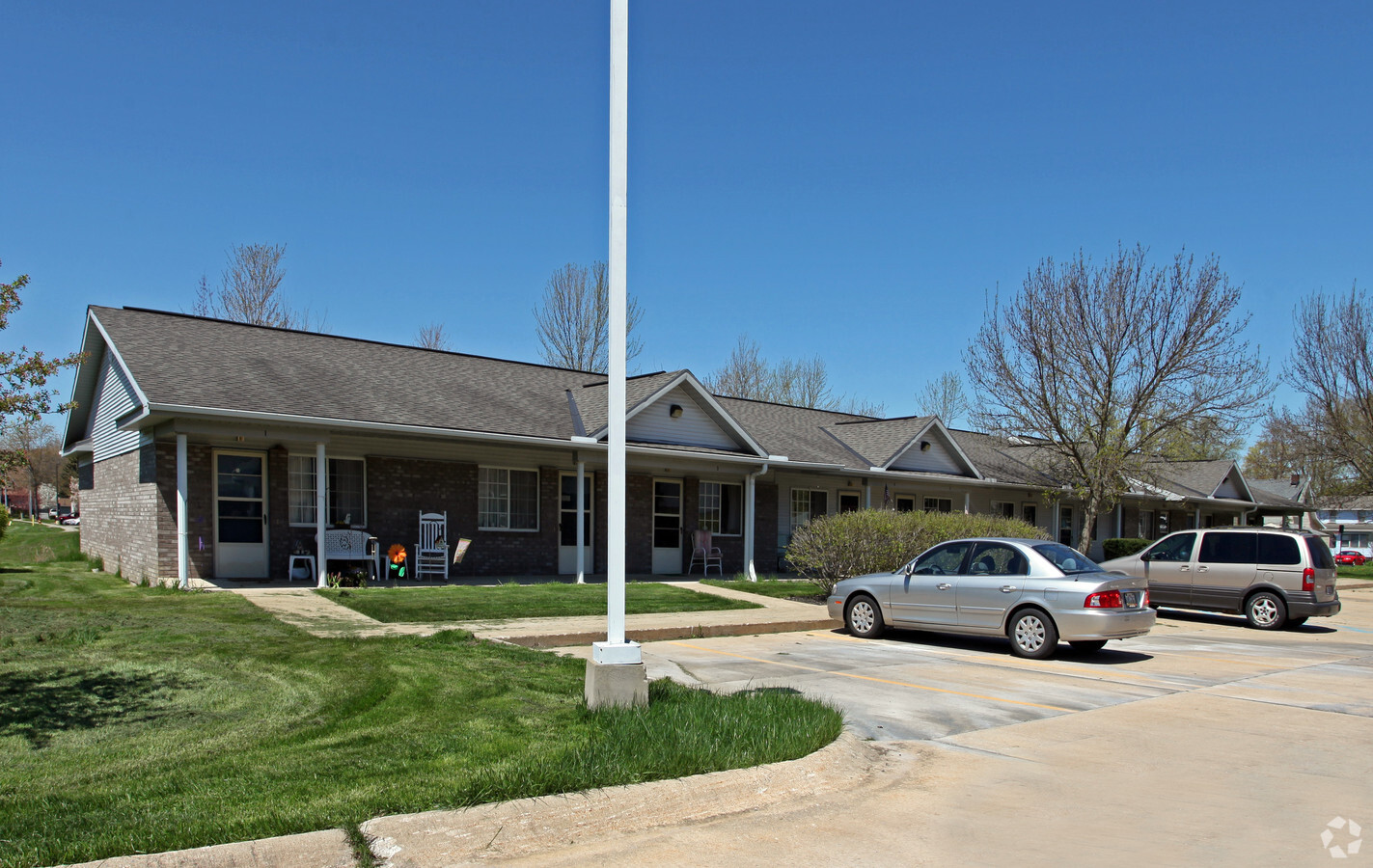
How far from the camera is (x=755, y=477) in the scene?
994 inches

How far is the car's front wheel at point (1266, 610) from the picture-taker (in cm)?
1745

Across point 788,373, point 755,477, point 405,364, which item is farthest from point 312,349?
point 788,373

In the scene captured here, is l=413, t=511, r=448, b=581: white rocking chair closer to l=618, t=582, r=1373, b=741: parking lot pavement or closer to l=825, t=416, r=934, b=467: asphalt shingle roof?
l=618, t=582, r=1373, b=741: parking lot pavement

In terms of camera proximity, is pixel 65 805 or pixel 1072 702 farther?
pixel 1072 702

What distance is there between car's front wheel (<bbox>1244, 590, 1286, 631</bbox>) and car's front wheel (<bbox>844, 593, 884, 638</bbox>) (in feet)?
25.8

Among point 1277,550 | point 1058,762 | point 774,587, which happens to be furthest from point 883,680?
point 1277,550

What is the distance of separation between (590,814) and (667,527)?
19.0 metres

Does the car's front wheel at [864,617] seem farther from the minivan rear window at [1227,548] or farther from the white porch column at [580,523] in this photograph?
the minivan rear window at [1227,548]

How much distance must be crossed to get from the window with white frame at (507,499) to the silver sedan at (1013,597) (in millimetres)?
9086

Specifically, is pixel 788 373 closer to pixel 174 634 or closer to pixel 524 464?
pixel 524 464

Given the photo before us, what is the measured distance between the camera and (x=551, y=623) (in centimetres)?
1385

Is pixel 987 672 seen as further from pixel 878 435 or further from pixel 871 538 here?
pixel 878 435

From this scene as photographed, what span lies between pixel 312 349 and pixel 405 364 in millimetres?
1988

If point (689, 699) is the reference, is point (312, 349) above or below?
above
